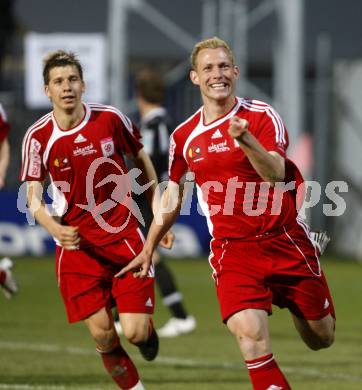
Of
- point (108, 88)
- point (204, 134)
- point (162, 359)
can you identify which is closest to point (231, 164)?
point (204, 134)

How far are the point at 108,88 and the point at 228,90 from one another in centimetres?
1654

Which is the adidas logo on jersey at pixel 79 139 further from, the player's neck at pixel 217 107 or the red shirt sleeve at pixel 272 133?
the red shirt sleeve at pixel 272 133

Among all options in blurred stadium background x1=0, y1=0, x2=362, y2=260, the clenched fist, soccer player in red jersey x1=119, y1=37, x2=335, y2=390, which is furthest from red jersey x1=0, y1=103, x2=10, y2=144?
blurred stadium background x1=0, y1=0, x2=362, y2=260

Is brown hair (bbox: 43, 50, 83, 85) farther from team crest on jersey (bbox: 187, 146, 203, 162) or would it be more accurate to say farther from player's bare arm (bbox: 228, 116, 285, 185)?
player's bare arm (bbox: 228, 116, 285, 185)

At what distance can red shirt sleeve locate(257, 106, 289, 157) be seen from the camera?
7164 mm

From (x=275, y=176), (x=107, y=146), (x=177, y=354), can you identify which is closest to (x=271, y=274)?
(x=275, y=176)

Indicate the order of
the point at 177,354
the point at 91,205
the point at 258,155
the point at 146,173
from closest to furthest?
1. the point at 258,155
2. the point at 91,205
3. the point at 146,173
4. the point at 177,354

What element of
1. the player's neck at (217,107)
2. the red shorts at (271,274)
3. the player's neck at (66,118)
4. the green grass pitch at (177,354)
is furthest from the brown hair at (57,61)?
the green grass pitch at (177,354)

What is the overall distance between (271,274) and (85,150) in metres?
1.68

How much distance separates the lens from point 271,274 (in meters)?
7.48

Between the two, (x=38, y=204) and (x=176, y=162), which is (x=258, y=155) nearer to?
(x=176, y=162)

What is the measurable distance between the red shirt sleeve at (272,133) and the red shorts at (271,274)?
61 centimetres

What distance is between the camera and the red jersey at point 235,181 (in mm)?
7395

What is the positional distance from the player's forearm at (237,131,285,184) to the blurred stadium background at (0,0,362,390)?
3.56 meters
